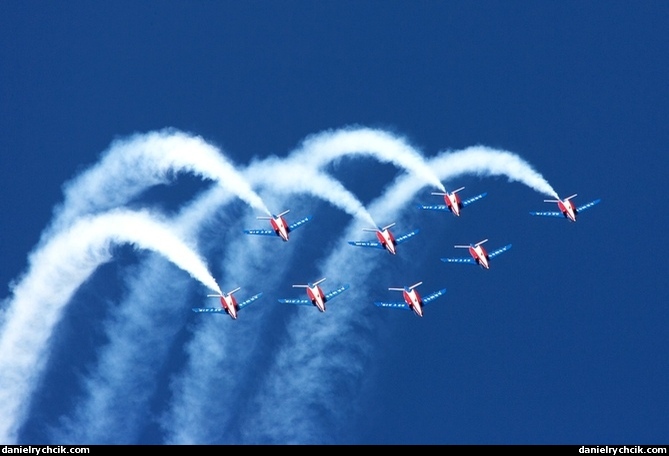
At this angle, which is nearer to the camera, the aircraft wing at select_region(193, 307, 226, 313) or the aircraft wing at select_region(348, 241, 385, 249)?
the aircraft wing at select_region(193, 307, 226, 313)

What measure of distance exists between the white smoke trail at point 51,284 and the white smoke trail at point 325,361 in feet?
23.8

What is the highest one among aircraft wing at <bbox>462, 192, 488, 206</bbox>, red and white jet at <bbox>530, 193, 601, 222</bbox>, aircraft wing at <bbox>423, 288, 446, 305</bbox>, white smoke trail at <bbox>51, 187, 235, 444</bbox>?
red and white jet at <bbox>530, 193, 601, 222</bbox>

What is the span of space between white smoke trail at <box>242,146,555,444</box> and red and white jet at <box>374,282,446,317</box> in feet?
7.49

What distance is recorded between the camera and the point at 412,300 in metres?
76.1

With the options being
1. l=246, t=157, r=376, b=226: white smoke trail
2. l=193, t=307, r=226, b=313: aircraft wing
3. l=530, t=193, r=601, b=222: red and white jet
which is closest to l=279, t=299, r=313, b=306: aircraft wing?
l=193, t=307, r=226, b=313: aircraft wing

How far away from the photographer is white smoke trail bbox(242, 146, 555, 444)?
7475cm

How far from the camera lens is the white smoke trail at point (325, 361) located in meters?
74.8

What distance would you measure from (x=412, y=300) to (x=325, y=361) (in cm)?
724

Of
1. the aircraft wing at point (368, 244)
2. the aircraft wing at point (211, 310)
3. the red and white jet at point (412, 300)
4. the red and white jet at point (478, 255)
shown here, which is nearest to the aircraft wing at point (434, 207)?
the red and white jet at point (478, 255)

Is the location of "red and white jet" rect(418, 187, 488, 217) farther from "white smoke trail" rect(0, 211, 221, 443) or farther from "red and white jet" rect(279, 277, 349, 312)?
"white smoke trail" rect(0, 211, 221, 443)

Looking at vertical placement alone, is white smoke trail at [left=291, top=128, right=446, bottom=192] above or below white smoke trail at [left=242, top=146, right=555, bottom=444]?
above

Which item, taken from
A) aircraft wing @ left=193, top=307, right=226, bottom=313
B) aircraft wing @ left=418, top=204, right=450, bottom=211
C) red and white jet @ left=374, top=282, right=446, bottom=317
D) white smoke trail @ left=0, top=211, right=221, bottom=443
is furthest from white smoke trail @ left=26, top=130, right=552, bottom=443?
white smoke trail @ left=0, top=211, right=221, bottom=443

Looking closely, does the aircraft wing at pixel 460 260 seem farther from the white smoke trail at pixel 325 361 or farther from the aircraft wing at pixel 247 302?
the aircraft wing at pixel 247 302

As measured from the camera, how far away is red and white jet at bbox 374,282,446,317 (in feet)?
249
